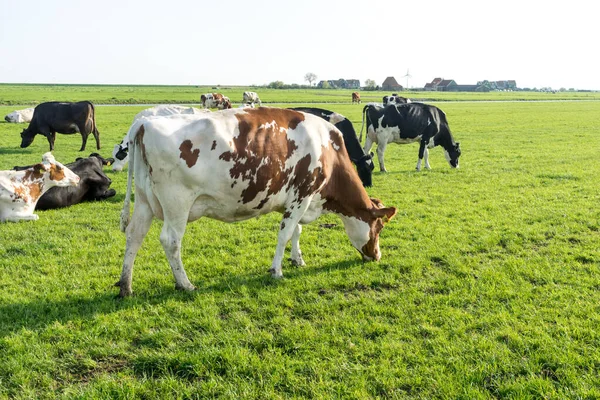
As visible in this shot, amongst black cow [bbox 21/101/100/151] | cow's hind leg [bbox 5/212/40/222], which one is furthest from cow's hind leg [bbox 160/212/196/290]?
black cow [bbox 21/101/100/151]

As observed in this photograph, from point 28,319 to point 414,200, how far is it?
8.19 metres

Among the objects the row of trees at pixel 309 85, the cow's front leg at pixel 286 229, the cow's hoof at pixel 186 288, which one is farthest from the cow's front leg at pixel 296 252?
the row of trees at pixel 309 85

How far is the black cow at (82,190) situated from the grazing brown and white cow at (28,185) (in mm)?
305

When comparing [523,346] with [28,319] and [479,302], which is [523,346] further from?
[28,319]

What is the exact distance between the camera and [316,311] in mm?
5211

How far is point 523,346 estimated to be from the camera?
4363 millimetres

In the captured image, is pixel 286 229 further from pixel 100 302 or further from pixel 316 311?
pixel 100 302

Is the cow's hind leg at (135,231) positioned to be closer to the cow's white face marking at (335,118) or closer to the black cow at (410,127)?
the cow's white face marking at (335,118)

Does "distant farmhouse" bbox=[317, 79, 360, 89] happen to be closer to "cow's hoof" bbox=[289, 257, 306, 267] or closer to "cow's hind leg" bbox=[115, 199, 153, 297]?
"cow's hoof" bbox=[289, 257, 306, 267]

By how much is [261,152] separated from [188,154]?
0.95m

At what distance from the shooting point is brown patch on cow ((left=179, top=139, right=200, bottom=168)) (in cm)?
508

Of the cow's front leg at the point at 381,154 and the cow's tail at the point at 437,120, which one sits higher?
the cow's tail at the point at 437,120

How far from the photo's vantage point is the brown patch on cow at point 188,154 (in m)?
5.08

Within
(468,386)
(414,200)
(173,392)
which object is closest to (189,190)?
(173,392)
